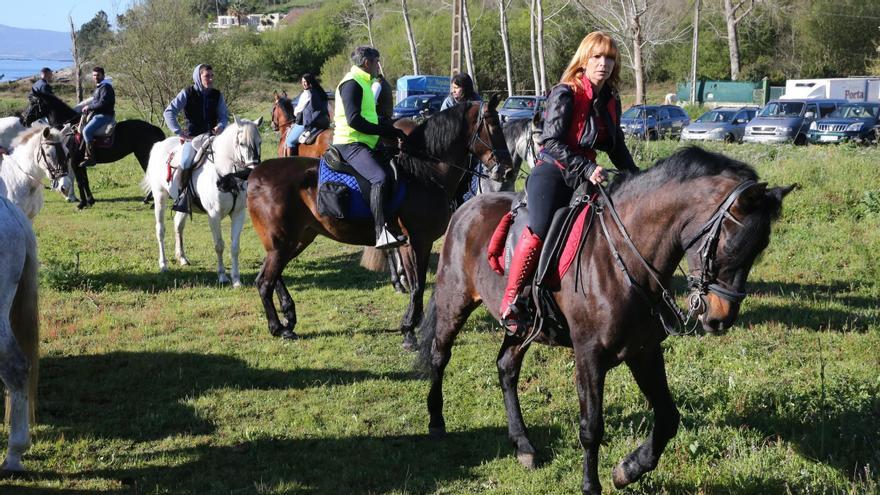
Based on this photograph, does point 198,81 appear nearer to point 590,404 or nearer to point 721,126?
point 590,404

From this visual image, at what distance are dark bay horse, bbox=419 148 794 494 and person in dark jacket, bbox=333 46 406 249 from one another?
3.66 m

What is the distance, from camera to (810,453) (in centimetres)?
514

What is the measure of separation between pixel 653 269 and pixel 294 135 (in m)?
11.7

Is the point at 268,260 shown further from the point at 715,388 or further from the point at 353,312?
the point at 715,388

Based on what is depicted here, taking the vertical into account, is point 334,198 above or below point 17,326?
above

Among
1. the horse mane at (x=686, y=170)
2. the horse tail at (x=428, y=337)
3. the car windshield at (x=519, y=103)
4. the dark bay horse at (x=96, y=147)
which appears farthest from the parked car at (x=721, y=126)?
the horse mane at (x=686, y=170)

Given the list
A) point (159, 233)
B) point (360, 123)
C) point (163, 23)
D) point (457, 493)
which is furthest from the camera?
point (163, 23)

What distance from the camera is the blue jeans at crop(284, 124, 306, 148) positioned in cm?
1516

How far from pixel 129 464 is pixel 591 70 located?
4153 millimetres

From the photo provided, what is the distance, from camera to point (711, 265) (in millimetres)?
4113

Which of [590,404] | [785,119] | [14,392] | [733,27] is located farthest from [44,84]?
[733,27]

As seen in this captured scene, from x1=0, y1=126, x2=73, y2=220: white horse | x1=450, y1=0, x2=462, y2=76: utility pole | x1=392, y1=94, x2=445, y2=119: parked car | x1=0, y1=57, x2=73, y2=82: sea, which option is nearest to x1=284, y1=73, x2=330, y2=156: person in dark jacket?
x1=0, y1=126, x2=73, y2=220: white horse

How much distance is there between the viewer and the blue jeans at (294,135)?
49.8 feet

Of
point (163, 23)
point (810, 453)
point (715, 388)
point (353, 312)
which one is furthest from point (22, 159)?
point (163, 23)
